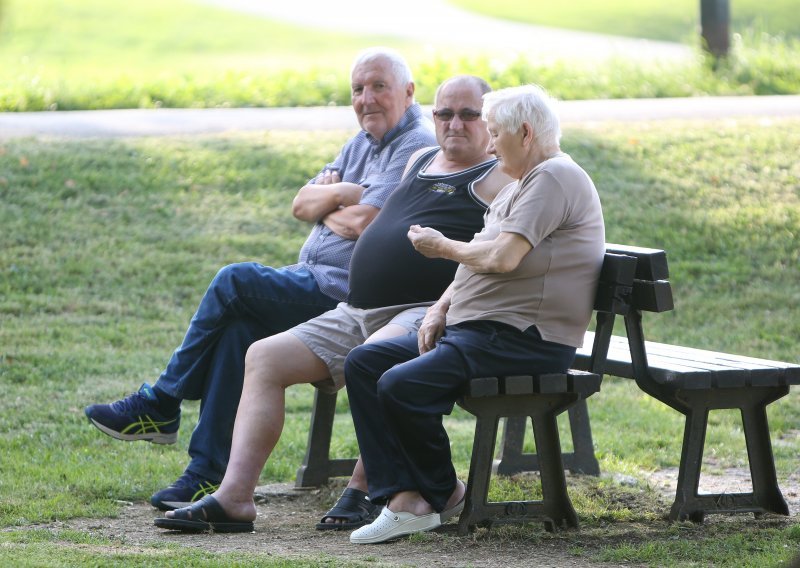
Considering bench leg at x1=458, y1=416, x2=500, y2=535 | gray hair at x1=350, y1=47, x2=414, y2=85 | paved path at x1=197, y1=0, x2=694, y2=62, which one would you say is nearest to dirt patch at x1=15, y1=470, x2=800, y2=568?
bench leg at x1=458, y1=416, x2=500, y2=535

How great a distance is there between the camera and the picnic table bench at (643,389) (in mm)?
4371

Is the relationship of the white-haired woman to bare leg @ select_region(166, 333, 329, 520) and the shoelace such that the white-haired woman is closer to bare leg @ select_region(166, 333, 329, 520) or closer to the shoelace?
bare leg @ select_region(166, 333, 329, 520)

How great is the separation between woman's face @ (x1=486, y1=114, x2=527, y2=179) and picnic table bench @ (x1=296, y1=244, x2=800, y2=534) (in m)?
0.43

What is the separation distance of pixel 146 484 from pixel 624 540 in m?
2.01

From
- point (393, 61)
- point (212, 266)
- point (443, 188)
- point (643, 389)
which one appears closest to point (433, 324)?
point (443, 188)

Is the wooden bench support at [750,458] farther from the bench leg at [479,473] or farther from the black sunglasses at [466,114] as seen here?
the black sunglasses at [466,114]

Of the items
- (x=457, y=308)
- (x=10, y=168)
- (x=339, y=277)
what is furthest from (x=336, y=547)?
(x=10, y=168)

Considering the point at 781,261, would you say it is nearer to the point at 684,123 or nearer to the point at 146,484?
the point at 684,123

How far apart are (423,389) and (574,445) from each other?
4.80 ft

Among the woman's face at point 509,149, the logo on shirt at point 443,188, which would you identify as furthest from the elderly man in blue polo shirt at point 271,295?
the woman's face at point 509,149

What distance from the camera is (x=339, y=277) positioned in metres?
5.21

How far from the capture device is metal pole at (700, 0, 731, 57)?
13.2 m

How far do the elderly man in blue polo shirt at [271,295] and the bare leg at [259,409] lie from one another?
0.85 ft

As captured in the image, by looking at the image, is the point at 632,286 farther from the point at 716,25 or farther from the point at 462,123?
the point at 716,25
